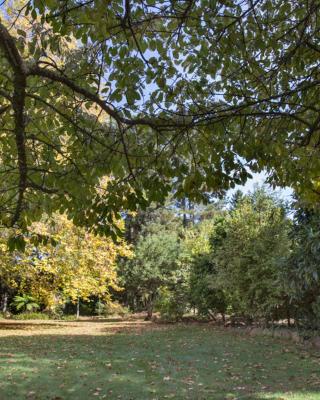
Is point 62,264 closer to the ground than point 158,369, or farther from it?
farther from it

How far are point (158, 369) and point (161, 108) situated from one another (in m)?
5.97

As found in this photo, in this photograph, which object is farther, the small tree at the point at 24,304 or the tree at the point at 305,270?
the small tree at the point at 24,304

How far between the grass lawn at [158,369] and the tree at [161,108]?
138 inches

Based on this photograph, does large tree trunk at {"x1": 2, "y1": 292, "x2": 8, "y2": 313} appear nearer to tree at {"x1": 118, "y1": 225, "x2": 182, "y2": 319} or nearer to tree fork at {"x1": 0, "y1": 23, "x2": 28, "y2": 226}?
tree at {"x1": 118, "y1": 225, "x2": 182, "y2": 319}

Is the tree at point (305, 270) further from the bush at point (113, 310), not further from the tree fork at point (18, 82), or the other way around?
the bush at point (113, 310)

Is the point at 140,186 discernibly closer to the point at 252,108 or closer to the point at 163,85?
the point at 163,85

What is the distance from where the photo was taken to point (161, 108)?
12.7 feet

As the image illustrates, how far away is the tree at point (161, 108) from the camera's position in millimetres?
3645

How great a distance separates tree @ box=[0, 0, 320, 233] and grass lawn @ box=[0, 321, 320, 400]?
350 cm

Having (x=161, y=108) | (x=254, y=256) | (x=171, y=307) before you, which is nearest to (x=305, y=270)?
(x=254, y=256)

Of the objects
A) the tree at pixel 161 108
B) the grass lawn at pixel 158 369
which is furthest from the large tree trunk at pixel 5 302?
the tree at pixel 161 108

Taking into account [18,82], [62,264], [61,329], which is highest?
[62,264]

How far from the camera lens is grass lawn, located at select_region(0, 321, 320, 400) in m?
6.67

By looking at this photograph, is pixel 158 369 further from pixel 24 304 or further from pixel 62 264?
pixel 24 304
